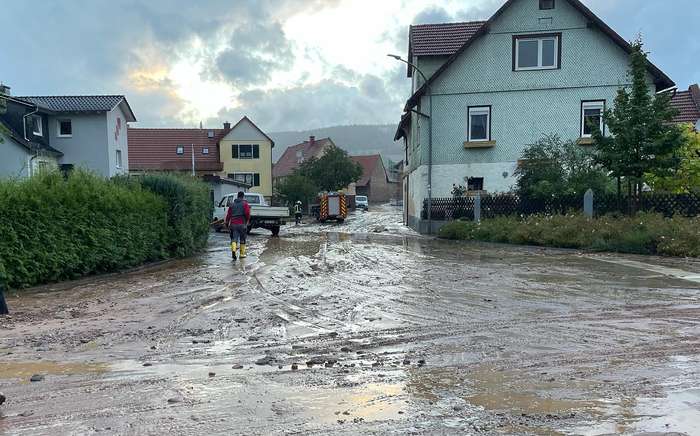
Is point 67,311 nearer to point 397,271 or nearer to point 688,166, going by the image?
point 397,271

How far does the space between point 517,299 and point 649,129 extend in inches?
420

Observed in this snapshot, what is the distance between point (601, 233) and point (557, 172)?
4.94m

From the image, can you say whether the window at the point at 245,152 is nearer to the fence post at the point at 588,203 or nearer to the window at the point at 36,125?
the window at the point at 36,125

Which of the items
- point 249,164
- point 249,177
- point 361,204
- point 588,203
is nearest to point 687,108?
point 588,203

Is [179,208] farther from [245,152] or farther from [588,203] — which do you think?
[245,152]

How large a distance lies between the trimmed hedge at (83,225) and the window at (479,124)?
14.8m

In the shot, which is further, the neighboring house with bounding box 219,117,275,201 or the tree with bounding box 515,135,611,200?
the neighboring house with bounding box 219,117,275,201

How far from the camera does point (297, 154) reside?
84688 millimetres

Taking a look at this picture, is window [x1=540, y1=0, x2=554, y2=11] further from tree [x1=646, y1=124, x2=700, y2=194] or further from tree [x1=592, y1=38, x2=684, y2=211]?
tree [x1=646, y1=124, x2=700, y2=194]

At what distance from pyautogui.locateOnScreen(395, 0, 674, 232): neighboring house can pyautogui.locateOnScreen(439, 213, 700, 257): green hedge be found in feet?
17.2

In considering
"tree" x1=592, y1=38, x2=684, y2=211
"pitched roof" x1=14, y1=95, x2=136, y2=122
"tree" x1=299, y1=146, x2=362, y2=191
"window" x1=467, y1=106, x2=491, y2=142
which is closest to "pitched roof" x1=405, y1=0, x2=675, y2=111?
"window" x1=467, y1=106, x2=491, y2=142

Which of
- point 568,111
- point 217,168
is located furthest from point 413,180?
point 217,168

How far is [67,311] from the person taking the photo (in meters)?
8.05

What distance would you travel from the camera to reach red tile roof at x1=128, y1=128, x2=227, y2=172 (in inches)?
2111
